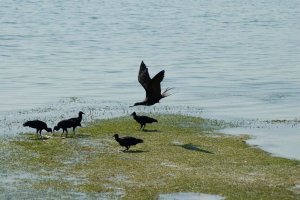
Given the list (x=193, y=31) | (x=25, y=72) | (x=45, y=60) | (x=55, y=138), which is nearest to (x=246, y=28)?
(x=193, y=31)

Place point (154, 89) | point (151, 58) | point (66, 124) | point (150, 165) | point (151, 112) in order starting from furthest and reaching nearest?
point (151, 58)
point (151, 112)
point (154, 89)
point (66, 124)
point (150, 165)

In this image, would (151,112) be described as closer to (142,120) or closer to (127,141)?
(142,120)

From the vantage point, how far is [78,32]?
321 feet

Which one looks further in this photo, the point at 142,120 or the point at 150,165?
the point at 142,120

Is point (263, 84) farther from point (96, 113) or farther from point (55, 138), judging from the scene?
point (55, 138)

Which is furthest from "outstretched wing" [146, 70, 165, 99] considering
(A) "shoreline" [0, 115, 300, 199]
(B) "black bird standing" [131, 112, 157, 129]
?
→ (A) "shoreline" [0, 115, 300, 199]

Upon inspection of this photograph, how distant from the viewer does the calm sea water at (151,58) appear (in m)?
40.8

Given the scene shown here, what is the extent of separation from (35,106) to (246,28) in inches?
2725

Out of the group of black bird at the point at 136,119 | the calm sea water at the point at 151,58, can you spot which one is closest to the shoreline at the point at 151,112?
the calm sea water at the point at 151,58

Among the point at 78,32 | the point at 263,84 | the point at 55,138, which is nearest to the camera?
the point at 55,138

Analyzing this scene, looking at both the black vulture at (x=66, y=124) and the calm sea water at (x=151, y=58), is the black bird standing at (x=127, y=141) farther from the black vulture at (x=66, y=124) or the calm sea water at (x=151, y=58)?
the calm sea water at (x=151, y=58)

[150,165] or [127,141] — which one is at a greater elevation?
[127,141]

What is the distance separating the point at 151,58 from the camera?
67625 mm

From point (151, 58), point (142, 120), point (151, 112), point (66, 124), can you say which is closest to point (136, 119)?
point (142, 120)
